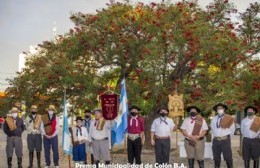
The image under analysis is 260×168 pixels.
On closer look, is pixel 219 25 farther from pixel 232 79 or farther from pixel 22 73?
pixel 22 73

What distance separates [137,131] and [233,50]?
18.8ft

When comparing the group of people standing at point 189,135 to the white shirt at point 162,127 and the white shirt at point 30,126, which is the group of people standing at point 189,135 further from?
the white shirt at point 30,126

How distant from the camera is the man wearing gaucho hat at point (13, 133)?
1523cm

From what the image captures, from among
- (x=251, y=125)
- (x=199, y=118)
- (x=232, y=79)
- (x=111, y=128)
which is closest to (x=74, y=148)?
(x=111, y=128)

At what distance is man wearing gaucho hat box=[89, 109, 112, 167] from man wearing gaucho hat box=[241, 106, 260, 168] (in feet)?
11.5

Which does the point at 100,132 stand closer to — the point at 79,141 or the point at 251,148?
the point at 79,141

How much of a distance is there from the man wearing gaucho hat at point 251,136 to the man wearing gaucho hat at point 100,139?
11.5ft

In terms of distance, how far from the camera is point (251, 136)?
13.7 m

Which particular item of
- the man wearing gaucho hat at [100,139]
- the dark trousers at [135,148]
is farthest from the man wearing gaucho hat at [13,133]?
the dark trousers at [135,148]

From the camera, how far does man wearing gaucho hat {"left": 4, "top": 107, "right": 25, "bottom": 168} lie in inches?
599

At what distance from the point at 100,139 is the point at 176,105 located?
11.8 feet

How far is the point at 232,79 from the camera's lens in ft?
58.5

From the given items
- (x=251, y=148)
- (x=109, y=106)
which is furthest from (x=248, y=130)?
(x=109, y=106)

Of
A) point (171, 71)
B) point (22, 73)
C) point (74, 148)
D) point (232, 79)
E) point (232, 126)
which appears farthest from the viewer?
point (22, 73)
